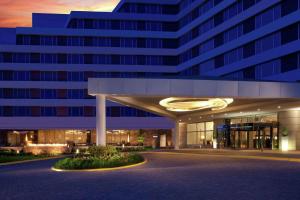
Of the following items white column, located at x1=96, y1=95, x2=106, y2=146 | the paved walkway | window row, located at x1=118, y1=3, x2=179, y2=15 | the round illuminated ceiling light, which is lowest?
the paved walkway

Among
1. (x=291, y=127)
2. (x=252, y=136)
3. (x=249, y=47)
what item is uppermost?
(x=249, y=47)

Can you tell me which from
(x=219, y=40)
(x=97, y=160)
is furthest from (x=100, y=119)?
(x=219, y=40)

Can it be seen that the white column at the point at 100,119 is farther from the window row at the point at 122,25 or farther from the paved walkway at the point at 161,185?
the window row at the point at 122,25

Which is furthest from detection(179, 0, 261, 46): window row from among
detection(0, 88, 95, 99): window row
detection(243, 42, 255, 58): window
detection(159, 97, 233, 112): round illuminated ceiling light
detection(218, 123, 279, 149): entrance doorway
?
detection(0, 88, 95, 99): window row

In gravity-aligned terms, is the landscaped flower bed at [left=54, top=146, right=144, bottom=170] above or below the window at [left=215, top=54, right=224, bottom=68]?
below

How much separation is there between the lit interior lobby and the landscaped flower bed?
304 cm

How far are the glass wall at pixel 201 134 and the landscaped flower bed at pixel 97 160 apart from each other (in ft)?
129

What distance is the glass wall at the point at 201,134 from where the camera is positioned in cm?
6856

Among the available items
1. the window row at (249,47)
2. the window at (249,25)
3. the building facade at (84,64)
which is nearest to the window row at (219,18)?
the building facade at (84,64)

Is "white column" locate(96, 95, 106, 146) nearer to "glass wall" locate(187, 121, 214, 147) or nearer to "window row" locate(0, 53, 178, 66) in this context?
"glass wall" locate(187, 121, 214, 147)

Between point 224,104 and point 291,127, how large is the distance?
30.1 feet

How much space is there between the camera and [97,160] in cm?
2717

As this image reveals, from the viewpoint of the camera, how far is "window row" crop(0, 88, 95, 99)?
276 ft

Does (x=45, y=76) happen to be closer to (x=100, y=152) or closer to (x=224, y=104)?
(x=224, y=104)
